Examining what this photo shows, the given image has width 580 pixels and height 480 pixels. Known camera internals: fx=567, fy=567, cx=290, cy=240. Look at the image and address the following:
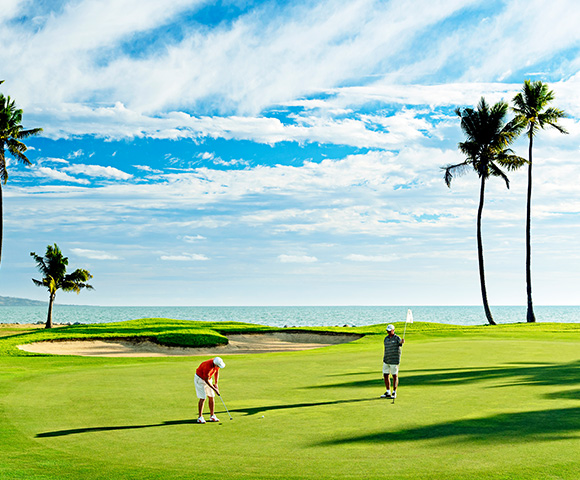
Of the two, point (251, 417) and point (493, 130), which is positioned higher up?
point (493, 130)

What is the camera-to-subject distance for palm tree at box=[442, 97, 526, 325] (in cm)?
5994

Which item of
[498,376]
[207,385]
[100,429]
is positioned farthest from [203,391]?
[498,376]

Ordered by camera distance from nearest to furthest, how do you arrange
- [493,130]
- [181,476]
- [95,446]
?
[181,476] < [95,446] < [493,130]

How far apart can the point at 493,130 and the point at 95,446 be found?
57.3 meters

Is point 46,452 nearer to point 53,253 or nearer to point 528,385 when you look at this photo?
point 528,385

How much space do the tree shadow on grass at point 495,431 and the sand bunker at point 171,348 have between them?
28.9 m

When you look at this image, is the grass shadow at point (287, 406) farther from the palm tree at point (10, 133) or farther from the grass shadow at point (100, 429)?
the palm tree at point (10, 133)

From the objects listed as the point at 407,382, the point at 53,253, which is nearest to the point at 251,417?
the point at 407,382

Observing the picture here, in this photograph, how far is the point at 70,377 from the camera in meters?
21.9

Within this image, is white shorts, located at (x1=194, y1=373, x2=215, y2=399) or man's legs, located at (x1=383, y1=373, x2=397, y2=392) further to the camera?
man's legs, located at (x1=383, y1=373, x2=397, y2=392)

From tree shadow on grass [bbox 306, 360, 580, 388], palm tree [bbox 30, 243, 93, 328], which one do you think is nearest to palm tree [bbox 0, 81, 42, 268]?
palm tree [bbox 30, 243, 93, 328]

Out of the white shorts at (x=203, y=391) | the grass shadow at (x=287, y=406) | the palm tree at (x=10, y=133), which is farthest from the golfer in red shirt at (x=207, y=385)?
the palm tree at (x=10, y=133)

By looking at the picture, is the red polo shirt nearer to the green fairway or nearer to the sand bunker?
the green fairway

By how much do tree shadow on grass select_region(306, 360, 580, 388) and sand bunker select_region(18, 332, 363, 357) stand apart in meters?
21.5
